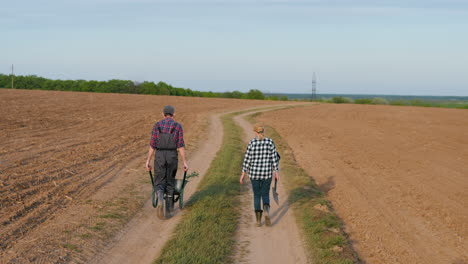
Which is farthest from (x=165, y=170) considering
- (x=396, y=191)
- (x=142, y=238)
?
(x=396, y=191)

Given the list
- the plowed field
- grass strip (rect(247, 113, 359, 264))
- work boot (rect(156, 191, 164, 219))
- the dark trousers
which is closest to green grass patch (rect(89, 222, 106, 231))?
the plowed field

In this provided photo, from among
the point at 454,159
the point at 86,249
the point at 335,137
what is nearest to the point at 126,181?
the point at 86,249

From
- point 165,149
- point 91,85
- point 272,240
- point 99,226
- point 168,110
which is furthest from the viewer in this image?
point 91,85

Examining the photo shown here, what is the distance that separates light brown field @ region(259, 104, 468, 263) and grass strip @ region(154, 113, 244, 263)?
2.39 metres

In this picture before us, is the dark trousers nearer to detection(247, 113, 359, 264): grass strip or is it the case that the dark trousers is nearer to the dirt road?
the dirt road

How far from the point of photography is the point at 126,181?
480 inches

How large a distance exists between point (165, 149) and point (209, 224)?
1.65 m

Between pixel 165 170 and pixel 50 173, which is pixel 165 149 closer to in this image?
pixel 165 170

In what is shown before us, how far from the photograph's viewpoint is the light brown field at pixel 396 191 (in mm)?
8578

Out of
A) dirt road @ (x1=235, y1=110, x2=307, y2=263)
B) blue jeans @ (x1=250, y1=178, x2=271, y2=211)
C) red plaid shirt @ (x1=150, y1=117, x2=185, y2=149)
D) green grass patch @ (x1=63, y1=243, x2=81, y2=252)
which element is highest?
red plaid shirt @ (x1=150, y1=117, x2=185, y2=149)

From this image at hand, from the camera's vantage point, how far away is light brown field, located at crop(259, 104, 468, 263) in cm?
858

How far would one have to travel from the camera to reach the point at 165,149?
8852mm

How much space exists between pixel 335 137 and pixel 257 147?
18.6 m

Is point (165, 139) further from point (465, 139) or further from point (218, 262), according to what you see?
point (465, 139)
